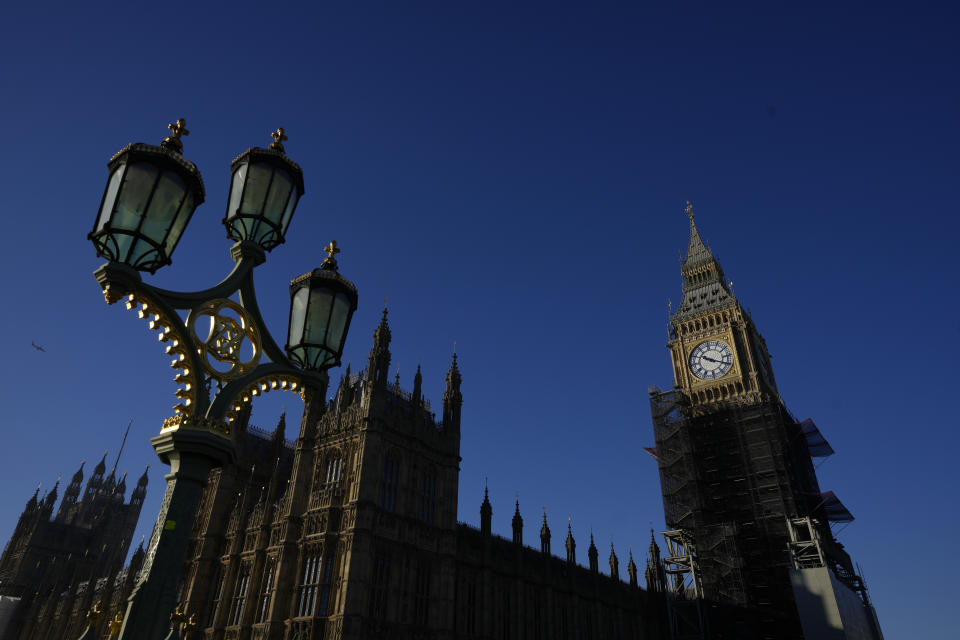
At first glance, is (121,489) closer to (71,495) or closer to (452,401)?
(71,495)

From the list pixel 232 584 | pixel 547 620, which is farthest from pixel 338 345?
pixel 547 620

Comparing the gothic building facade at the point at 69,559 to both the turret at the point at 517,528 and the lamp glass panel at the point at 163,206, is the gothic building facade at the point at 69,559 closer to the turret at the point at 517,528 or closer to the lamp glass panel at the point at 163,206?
the turret at the point at 517,528

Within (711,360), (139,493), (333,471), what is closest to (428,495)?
(333,471)

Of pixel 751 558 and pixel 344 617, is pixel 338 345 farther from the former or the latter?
pixel 751 558

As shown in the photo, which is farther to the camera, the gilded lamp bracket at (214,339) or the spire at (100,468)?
the spire at (100,468)

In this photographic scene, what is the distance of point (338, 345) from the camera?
7820 mm

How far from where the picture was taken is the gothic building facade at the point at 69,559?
56.7m

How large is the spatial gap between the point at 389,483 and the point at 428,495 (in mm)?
3096

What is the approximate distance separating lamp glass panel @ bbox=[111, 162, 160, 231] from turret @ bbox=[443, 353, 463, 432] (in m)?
35.9

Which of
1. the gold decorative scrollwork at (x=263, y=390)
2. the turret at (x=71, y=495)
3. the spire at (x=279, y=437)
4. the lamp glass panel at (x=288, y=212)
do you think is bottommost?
the gold decorative scrollwork at (x=263, y=390)

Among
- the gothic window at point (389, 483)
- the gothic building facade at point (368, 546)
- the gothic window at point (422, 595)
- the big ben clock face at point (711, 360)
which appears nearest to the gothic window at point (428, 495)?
the gothic building facade at point (368, 546)

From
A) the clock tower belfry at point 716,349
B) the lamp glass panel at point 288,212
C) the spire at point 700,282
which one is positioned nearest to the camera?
the lamp glass panel at point 288,212

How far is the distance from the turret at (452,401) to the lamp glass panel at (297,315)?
A: 3387cm

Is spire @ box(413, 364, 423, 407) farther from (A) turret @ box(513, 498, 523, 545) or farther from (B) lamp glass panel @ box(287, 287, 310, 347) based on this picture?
(B) lamp glass panel @ box(287, 287, 310, 347)
